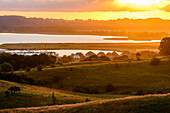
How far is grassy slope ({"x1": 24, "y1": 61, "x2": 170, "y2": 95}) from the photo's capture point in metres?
38.0

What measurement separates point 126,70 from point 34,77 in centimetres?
1704

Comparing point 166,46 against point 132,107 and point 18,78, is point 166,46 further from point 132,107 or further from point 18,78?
point 132,107

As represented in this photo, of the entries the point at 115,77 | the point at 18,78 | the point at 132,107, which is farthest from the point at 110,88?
the point at 132,107

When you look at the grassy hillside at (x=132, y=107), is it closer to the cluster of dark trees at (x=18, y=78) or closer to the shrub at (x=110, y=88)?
the shrub at (x=110, y=88)

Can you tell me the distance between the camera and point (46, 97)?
24.5 metres

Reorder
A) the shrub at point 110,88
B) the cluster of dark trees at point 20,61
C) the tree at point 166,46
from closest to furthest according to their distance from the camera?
the shrub at point 110,88 → the cluster of dark trees at point 20,61 → the tree at point 166,46

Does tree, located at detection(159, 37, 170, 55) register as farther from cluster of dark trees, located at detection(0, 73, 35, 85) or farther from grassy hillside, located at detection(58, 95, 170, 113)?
grassy hillside, located at detection(58, 95, 170, 113)

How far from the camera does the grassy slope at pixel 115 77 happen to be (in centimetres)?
3803

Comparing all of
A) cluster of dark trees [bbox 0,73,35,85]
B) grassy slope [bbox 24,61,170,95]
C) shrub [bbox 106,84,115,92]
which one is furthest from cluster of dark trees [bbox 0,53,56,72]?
shrub [bbox 106,84,115,92]

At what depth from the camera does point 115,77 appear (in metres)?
42.8

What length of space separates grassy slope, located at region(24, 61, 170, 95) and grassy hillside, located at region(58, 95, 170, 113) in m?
17.9

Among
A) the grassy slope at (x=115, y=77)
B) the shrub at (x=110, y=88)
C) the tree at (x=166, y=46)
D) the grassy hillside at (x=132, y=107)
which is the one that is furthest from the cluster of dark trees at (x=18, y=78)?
the tree at (x=166, y=46)

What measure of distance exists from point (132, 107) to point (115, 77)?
2701cm

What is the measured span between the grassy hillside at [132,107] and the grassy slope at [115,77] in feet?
58.8
